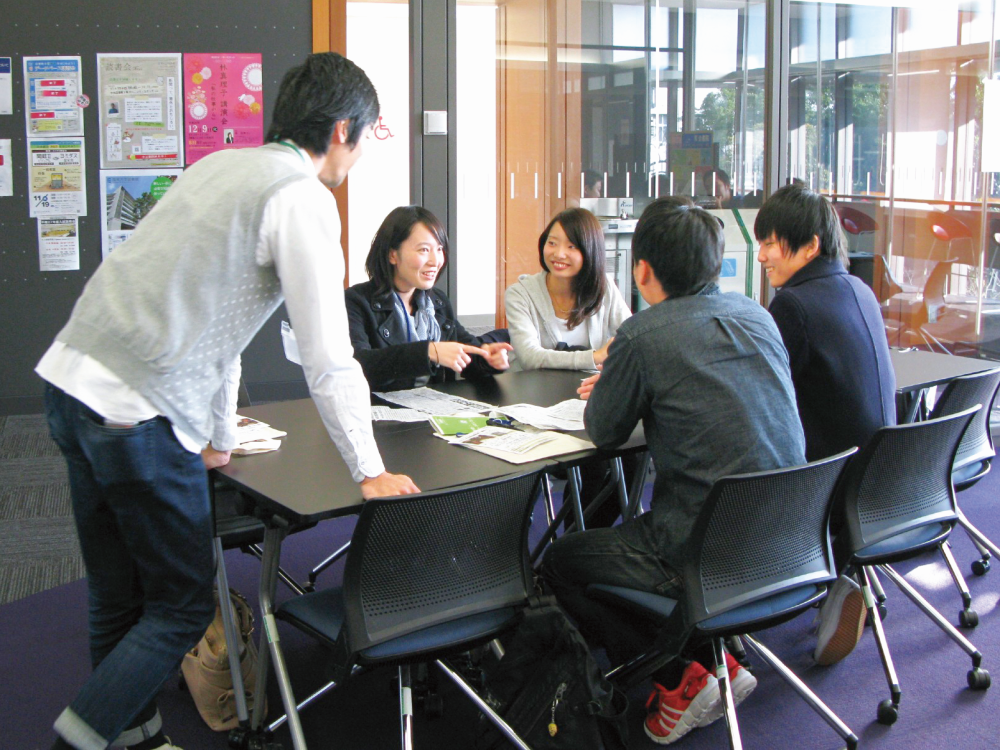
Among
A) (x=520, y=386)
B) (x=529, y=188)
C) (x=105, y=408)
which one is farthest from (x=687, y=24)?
(x=105, y=408)

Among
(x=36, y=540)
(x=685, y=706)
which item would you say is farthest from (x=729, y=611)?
(x=36, y=540)

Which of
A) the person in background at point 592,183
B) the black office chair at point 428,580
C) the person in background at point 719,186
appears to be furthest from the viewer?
the person in background at point 719,186

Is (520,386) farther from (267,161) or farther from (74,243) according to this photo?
(74,243)

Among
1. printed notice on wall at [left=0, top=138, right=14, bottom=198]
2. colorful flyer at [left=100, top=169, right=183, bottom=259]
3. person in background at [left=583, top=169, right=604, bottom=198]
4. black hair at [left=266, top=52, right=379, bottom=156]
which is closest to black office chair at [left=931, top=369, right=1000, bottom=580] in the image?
black hair at [left=266, top=52, right=379, bottom=156]

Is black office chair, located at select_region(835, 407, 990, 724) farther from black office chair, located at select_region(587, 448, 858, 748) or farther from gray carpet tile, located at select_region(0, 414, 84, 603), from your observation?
gray carpet tile, located at select_region(0, 414, 84, 603)

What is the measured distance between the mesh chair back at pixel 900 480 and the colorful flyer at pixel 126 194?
4368 mm

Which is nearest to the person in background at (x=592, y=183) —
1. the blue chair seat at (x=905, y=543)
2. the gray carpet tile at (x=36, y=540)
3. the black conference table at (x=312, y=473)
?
the black conference table at (x=312, y=473)

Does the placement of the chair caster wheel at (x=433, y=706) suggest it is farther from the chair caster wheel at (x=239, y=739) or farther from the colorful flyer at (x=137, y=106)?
the colorful flyer at (x=137, y=106)

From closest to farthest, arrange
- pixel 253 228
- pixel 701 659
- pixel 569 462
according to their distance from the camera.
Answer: pixel 253 228 < pixel 569 462 < pixel 701 659

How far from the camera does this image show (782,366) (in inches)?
84.4

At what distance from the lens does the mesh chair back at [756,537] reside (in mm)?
1960

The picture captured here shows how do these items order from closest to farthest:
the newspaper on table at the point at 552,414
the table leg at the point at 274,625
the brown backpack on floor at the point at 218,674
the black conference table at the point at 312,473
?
the black conference table at the point at 312,473
the table leg at the point at 274,625
the brown backpack on floor at the point at 218,674
the newspaper on table at the point at 552,414

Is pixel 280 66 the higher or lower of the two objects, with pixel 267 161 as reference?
higher

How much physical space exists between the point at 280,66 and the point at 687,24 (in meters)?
2.33
